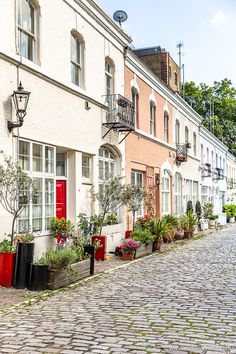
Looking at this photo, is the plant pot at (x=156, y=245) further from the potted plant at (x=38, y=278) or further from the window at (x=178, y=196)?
the window at (x=178, y=196)

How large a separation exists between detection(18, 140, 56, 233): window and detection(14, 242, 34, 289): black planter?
5.29 feet

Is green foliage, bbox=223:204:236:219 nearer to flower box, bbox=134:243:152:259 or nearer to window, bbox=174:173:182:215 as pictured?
window, bbox=174:173:182:215

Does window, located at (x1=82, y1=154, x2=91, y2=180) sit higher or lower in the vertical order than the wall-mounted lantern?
lower

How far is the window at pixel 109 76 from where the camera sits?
1716cm

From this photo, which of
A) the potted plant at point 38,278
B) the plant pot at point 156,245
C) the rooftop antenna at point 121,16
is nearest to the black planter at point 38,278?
the potted plant at point 38,278

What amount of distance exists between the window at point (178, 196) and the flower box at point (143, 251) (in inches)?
430

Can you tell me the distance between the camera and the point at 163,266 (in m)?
12.8

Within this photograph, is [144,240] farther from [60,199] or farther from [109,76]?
[109,76]

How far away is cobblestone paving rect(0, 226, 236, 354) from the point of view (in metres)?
5.63

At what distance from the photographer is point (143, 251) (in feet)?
50.5

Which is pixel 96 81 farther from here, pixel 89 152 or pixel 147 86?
pixel 147 86

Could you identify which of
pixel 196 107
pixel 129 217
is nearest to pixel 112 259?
pixel 129 217

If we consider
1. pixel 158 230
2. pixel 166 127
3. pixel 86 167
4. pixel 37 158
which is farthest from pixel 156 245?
pixel 166 127

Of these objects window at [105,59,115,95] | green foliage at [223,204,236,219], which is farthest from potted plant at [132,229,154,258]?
green foliage at [223,204,236,219]
